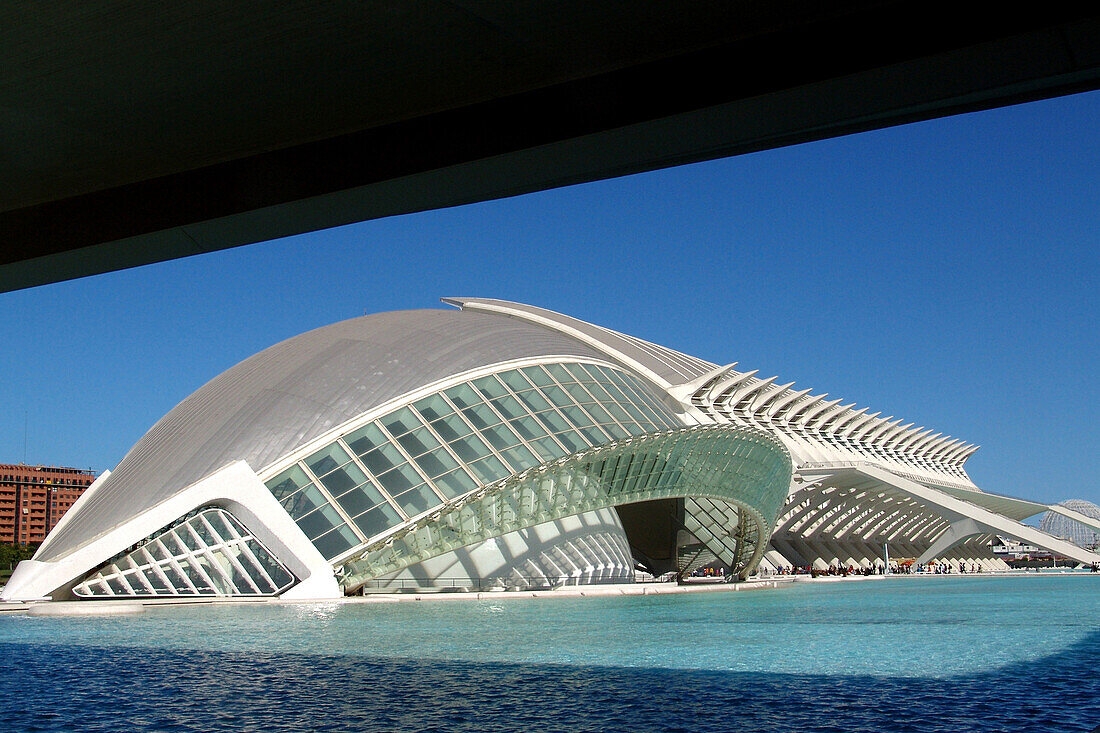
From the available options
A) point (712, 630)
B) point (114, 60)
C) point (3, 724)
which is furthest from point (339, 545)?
point (114, 60)

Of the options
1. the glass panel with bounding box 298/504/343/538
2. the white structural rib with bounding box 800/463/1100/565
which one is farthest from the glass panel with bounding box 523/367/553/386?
the white structural rib with bounding box 800/463/1100/565

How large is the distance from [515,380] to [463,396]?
102 inches

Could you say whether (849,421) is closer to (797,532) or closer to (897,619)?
(797,532)

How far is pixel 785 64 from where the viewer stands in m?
5.36

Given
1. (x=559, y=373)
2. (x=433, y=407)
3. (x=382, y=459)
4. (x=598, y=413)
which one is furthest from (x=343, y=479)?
(x=559, y=373)

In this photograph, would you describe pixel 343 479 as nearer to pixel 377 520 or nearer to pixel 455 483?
pixel 377 520

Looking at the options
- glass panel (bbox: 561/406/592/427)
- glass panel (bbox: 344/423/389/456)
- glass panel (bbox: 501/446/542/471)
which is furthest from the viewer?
glass panel (bbox: 561/406/592/427)

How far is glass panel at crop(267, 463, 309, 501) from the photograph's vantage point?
29828mm

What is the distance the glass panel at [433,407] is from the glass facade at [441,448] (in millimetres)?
33

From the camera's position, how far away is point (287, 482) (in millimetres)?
30094

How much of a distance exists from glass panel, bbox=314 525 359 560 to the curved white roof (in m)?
3.28

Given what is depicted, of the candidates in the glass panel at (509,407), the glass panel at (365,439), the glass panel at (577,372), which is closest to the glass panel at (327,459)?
the glass panel at (365,439)

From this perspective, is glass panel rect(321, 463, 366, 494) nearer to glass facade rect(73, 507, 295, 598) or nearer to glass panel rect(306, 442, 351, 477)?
glass panel rect(306, 442, 351, 477)

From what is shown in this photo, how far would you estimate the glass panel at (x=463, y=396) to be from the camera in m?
34.1
